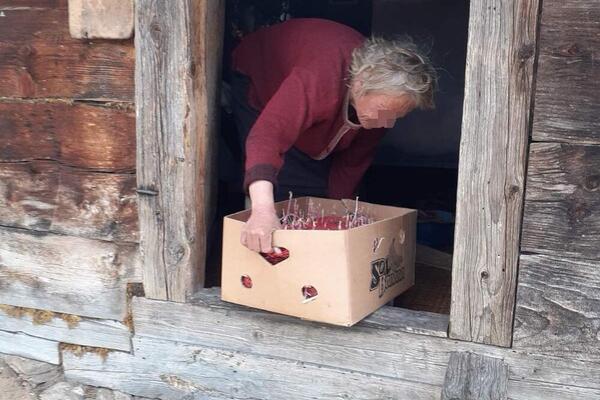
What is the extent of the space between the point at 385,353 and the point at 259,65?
132cm

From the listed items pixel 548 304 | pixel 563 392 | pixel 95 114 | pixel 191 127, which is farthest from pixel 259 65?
pixel 563 392

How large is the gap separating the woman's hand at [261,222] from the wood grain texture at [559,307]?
0.84 metres

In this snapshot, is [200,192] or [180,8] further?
[200,192]

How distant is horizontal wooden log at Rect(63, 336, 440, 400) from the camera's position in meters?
2.48

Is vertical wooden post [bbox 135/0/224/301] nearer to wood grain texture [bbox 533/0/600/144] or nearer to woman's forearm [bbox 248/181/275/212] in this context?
woman's forearm [bbox 248/181/275/212]

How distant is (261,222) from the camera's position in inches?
87.4

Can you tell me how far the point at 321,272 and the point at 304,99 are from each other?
1.99ft

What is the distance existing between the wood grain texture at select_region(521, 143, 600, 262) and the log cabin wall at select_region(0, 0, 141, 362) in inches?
60.2

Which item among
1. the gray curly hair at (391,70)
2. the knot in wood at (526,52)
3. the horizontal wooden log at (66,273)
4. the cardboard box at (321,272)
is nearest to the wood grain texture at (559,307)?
the cardboard box at (321,272)

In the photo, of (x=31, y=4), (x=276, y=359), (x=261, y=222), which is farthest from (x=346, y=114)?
(x=31, y=4)

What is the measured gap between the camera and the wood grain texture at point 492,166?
6.81 feet

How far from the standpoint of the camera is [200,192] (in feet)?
8.63

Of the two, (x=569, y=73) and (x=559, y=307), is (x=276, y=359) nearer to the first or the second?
(x=559, y=307)

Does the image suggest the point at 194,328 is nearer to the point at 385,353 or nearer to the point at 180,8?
the point at 385,353
